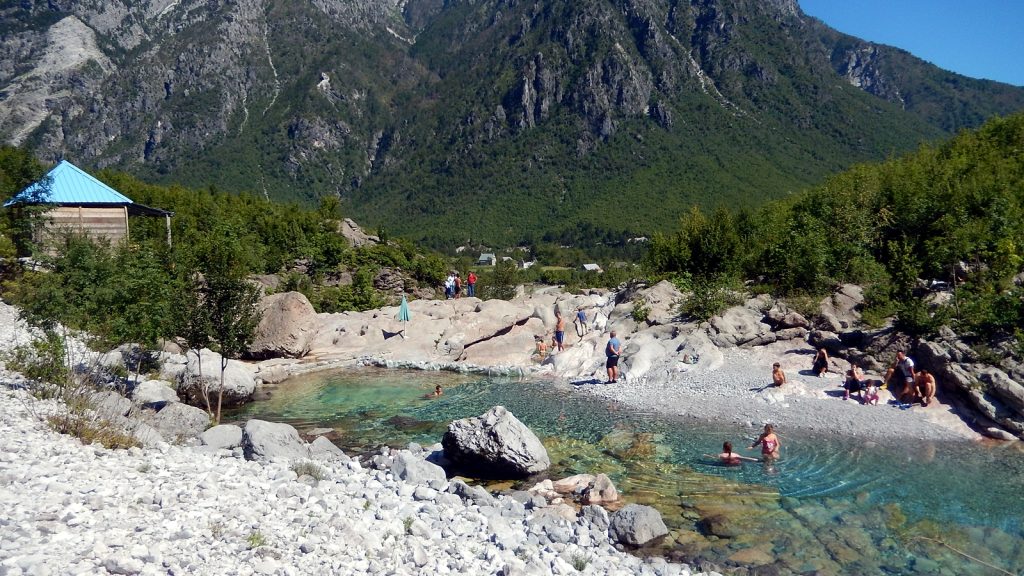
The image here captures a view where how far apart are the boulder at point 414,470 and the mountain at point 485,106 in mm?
79583

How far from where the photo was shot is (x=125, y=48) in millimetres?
180125

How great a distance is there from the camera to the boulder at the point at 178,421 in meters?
14.9

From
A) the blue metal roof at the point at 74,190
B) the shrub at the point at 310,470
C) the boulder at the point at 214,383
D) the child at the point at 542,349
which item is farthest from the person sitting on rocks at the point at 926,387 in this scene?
the blue metal roof at the point at 74,190

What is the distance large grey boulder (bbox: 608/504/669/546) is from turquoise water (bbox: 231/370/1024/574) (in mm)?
308

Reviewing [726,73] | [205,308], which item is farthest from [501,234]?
[205,308]

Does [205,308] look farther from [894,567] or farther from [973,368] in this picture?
[973,368]

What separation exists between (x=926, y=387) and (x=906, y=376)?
655 mm

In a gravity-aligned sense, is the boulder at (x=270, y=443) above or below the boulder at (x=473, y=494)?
above

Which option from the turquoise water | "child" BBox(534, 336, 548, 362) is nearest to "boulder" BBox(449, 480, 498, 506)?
the turquoise water

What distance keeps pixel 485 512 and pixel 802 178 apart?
96.0 meters

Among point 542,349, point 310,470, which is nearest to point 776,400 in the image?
point 542,349

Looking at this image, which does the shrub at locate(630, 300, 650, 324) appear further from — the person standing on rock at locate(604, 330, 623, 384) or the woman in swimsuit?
the woman in swimsuit

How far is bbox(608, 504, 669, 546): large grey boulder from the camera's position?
10664 millimetres

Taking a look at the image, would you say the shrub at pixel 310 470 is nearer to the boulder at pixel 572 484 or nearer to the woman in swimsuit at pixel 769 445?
the boulder at pixel 572 484
